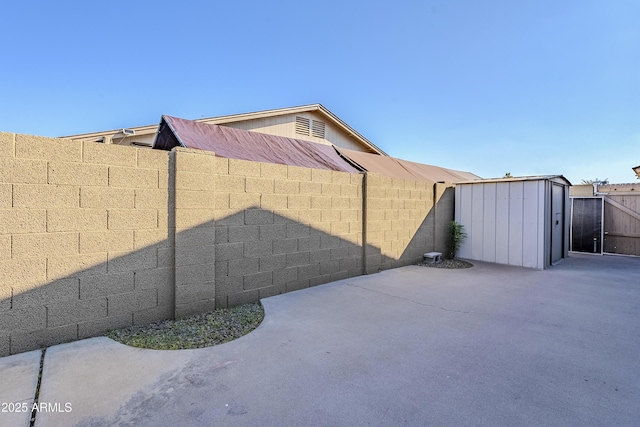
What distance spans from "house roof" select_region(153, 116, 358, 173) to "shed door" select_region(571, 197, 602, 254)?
8.72m

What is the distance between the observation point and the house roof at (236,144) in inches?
191

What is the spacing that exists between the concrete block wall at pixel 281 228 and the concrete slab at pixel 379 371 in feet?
1.86

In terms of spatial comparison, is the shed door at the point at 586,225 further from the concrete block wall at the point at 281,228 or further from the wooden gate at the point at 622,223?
the concrete block wall at the point at 281,228

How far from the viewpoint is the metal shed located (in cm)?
675

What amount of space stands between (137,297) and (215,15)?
7.22m

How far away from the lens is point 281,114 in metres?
10.2

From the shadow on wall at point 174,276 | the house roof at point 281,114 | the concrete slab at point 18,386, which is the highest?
the house roof at point 281,114

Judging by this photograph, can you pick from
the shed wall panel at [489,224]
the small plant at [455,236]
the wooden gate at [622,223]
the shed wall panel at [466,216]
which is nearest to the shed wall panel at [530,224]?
the shed wall panel at [489,224]

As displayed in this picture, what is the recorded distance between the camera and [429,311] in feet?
12.7

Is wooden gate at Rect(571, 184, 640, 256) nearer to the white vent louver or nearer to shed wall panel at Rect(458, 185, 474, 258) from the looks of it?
shed wall panel at Rect(458, 185, 474, 258)

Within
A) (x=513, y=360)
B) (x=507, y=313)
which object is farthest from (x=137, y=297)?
(x=507, y=313)

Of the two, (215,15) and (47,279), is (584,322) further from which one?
(215,15)

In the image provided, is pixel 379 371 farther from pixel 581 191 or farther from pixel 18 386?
pixel 581 191

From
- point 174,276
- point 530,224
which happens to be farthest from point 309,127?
point 174,276
